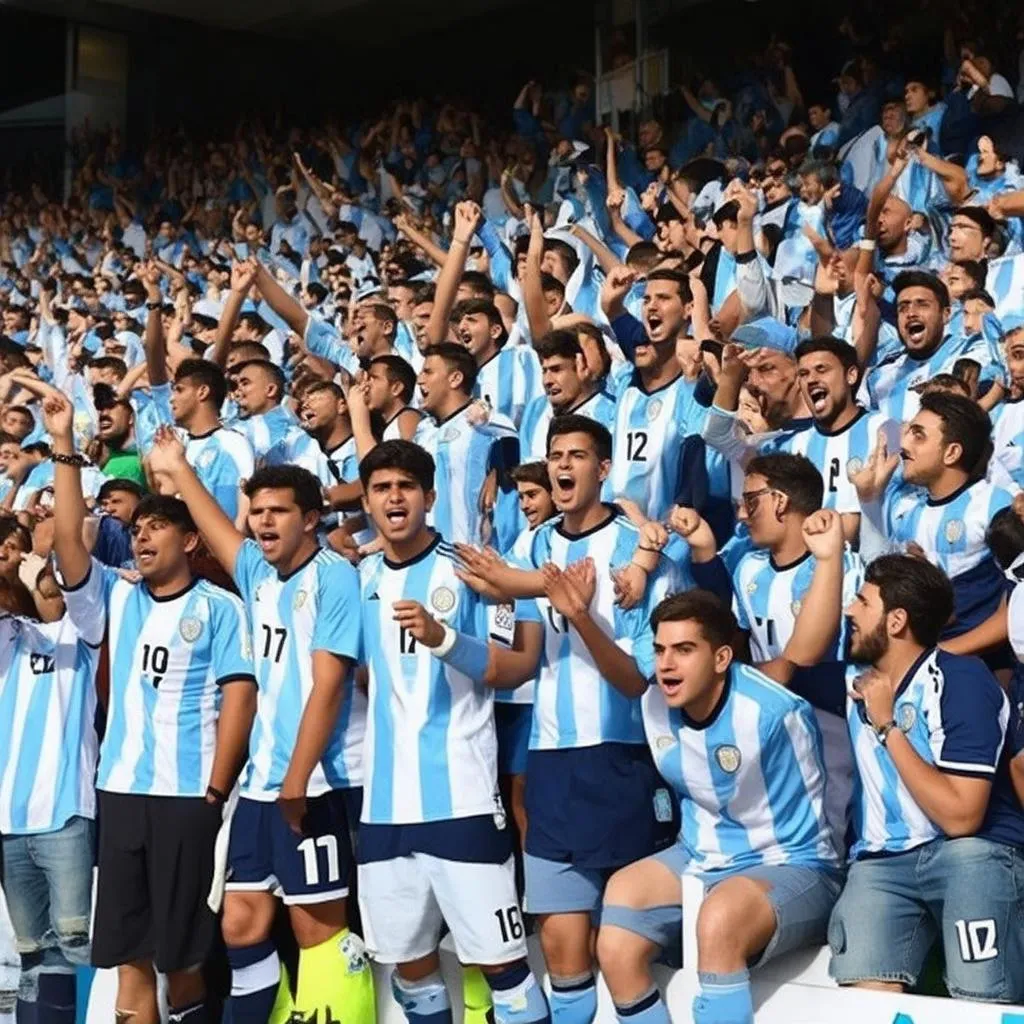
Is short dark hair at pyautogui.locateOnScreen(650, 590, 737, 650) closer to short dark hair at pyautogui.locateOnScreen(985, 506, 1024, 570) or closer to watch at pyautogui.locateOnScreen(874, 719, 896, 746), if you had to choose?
watch at pyautogui.locateOnScreen(874, 719, 896, 746)

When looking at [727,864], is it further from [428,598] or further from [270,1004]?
[270,1004]

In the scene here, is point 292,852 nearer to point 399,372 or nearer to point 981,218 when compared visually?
point 399,372

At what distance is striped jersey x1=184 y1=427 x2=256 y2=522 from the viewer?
768 cm

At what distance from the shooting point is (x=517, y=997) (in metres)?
5.05

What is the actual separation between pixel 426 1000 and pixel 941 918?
161 centimetres

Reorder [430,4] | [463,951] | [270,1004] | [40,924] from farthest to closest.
Answer: [430,4], [40,924], [270,1004], [463,951]

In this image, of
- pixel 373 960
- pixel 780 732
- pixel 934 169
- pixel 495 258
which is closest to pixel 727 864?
pixel 780 732

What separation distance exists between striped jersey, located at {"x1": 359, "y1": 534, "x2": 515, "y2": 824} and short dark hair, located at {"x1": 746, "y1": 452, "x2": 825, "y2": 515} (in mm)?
859

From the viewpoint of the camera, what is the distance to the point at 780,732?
15.6 feet

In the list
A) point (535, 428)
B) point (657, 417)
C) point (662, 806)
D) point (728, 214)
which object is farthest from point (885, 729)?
point (728, 214)

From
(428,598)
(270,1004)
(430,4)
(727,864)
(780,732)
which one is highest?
(430,4)

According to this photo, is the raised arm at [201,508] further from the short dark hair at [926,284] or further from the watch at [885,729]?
the short dark hair at [926,284]

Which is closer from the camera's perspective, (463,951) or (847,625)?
(847,625)

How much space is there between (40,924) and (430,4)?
1874cm
